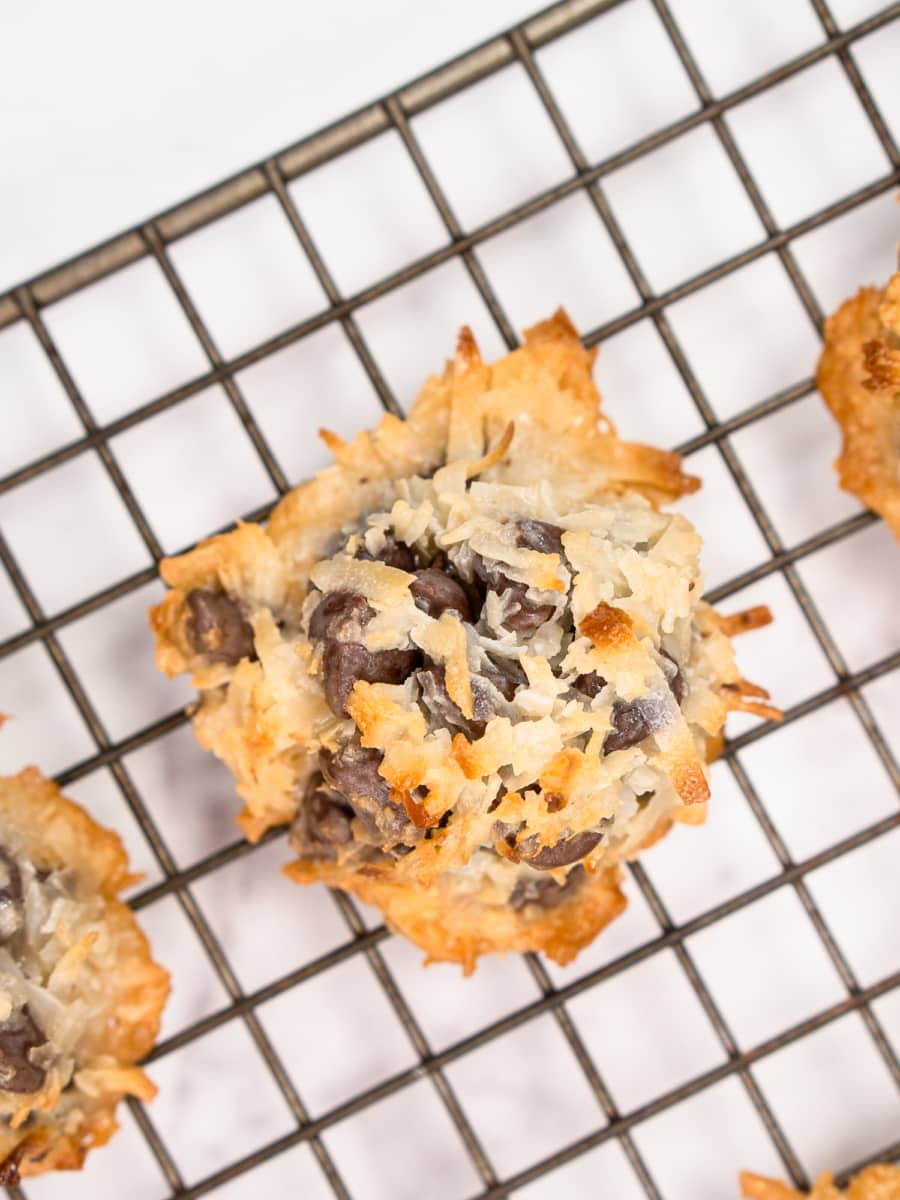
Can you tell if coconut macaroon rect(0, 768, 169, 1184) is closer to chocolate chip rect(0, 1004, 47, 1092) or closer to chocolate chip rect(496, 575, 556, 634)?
chocolate chip rect(0, 1004, 47, 1092)

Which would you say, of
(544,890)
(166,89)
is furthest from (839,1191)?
(166,89)

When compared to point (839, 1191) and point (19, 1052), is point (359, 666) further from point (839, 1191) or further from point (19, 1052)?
point (839, 1191)

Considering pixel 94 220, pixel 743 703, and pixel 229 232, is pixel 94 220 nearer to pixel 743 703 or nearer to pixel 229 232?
pixel 229 232

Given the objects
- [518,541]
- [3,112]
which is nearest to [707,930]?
[518,541]

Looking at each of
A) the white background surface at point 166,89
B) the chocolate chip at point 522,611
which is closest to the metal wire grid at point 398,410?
the white background surface at point 166,89

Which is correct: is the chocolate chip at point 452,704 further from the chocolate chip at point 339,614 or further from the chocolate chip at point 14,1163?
the chocolate chip at point 14,1163

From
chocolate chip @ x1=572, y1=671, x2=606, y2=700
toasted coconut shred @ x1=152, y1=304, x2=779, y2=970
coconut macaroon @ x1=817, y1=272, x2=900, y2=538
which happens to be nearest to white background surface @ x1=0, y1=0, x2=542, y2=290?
toasted coconut shred @ x1=152, y1=304, x2=779, y2=970
